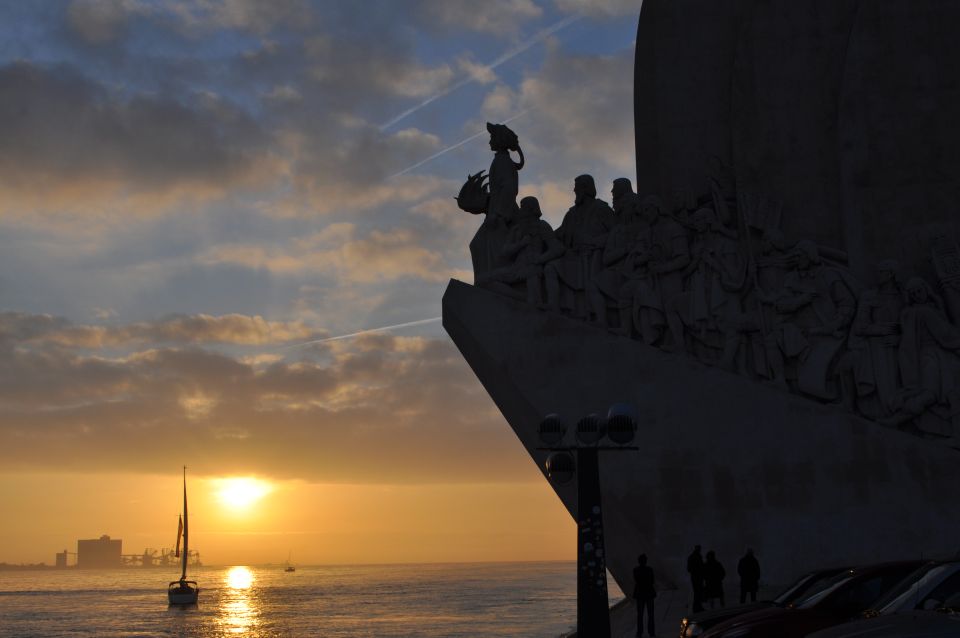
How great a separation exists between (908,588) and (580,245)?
1029cm

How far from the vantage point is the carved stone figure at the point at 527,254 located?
17.0 metres

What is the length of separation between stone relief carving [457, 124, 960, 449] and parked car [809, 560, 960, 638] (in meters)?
8.48

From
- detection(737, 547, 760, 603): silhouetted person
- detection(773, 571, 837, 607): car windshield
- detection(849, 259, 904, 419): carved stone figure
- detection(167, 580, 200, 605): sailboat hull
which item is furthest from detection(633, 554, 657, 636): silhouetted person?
detection(167, 580, 200, 605): sailboat hull

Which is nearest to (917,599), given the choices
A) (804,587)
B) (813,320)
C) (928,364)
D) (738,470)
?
(804,587)

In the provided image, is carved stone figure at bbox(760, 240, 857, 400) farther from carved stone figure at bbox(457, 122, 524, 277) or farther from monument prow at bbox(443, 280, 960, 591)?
carved stone figure at bbox(457, 122, 524, 277)

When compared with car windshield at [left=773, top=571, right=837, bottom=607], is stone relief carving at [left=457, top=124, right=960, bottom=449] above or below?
above

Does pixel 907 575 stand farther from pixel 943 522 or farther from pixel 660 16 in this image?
pixel 660 16

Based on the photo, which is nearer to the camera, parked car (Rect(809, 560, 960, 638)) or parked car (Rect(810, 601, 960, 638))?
parked car (Rect(810, 601, 960, 638))

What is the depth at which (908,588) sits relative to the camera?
7430 millimetres

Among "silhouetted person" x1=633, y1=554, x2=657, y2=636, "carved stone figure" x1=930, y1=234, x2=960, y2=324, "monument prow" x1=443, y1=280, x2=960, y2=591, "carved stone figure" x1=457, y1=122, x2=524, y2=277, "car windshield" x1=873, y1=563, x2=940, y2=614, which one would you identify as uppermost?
"carved stone figure" x1=457, y1=122, x2=524, y2=277

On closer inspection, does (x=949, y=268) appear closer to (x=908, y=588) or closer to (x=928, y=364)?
(x=928, y=364)

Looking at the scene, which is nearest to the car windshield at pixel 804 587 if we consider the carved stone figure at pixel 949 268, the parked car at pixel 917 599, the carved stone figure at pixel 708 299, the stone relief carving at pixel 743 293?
the parked car at pixel 917 599

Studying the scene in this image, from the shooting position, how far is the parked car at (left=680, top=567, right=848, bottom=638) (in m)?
9.33

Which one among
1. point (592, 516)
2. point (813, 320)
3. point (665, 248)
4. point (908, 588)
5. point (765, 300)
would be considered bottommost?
point (908, 588)
